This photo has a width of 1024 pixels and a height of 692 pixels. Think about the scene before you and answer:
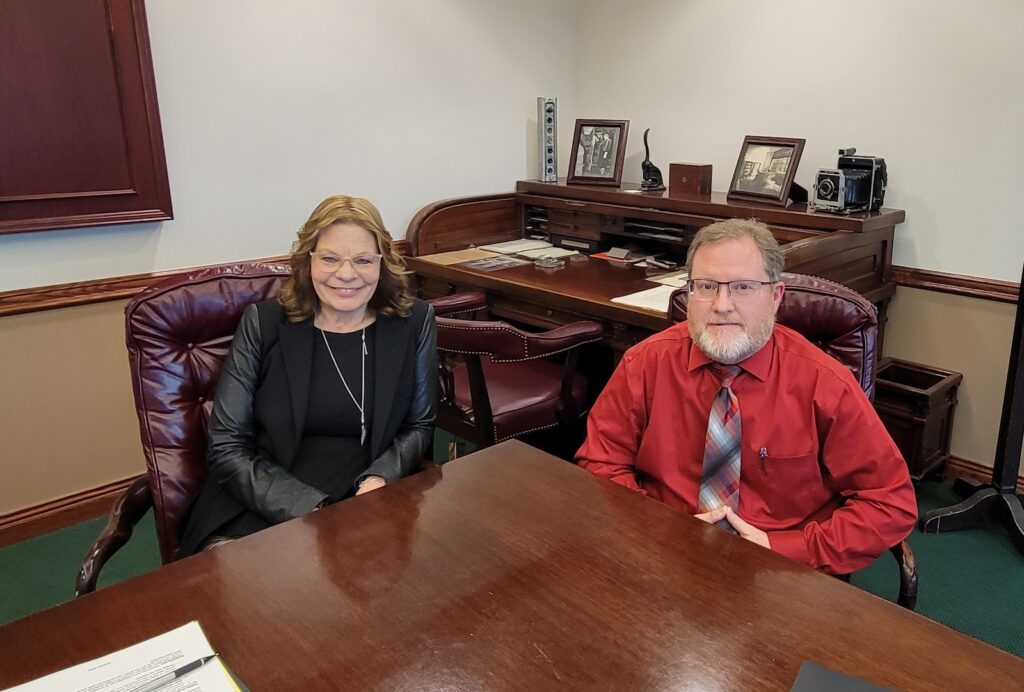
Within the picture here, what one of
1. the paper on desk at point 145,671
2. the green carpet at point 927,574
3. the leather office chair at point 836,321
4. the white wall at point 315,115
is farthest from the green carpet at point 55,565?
the leather office chair at point 836,321

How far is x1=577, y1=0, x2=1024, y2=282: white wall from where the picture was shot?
2.62 meters

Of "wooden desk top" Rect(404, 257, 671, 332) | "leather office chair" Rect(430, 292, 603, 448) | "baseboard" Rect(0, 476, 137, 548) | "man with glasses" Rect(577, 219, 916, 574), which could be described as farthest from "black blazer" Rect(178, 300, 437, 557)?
"baseboard" Rect(0, 476, 137, 548)

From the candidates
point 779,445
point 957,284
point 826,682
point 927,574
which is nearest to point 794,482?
point 779,445

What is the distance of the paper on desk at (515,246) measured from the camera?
345 centimetres

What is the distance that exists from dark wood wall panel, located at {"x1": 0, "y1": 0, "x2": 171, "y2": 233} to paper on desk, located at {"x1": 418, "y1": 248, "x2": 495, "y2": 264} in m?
1.08

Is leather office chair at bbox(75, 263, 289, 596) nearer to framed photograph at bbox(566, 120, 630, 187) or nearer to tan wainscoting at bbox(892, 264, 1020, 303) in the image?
framed photograph at bbox(566, 120, 630, 187)

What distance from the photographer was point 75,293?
263 centimetres

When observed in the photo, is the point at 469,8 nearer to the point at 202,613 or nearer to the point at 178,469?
the point at 178,469

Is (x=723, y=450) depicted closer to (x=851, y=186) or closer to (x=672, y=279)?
(x=672, y=279)

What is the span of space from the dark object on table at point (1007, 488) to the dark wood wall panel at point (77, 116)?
279 centimetres

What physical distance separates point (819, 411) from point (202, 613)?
3.66 ft

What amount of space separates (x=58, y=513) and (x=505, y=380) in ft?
5.33

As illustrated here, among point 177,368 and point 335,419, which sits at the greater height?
point 177,368

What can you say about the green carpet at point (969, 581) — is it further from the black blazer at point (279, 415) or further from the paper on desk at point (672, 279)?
the black blazer at point (279, 415)
